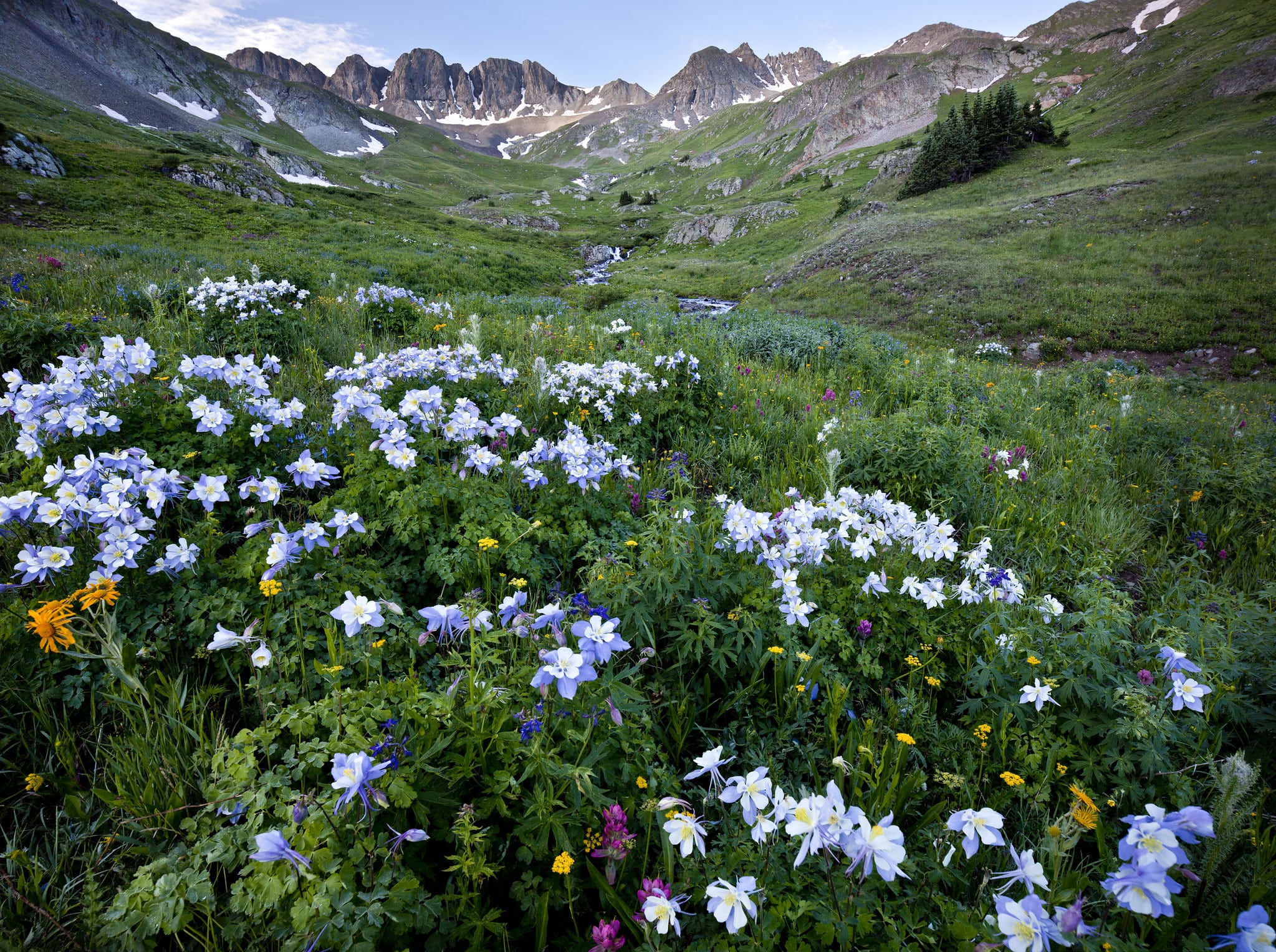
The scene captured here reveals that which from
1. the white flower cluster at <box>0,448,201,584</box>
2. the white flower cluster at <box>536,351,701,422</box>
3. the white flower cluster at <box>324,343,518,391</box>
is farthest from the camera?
the white flower cluster at <box>536,351,701,422</box>

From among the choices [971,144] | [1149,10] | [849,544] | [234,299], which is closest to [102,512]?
[849,544]

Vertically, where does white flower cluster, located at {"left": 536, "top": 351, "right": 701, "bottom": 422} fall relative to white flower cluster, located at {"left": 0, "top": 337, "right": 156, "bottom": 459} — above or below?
below

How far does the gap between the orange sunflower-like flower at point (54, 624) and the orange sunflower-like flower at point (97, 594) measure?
0.04 metres

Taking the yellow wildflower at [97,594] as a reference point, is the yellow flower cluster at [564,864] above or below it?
below

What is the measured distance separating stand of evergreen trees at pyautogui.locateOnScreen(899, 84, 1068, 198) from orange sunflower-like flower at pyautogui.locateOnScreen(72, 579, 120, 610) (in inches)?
1959

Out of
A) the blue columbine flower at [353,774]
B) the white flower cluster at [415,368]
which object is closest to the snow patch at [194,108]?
the white flower cluster at [415,368]

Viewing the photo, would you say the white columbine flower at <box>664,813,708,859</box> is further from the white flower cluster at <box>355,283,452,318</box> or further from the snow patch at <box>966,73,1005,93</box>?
the snow patch at <box>966,73,1005,93</box>

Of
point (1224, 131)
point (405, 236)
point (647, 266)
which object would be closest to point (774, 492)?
point (405, 236)

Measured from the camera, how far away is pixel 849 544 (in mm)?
3291

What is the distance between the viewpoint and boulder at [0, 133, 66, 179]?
28.9 meters

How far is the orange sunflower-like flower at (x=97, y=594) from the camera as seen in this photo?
1960 millimetres

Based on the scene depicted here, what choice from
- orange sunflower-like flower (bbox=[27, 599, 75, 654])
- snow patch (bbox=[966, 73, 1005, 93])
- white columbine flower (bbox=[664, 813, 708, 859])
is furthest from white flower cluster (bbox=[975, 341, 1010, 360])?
snow patch (bbox=[966, 73, 1005, 93])

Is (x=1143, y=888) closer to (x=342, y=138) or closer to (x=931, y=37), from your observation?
(x=342, y=138)

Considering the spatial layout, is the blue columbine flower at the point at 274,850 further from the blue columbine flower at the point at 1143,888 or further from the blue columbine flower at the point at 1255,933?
the blue columbine flower at the point at 1255,933
